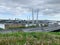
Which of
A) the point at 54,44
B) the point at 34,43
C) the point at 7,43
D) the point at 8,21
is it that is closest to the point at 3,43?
the point at 7,43

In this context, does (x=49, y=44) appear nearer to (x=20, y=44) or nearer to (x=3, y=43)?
(x=20, y=44)

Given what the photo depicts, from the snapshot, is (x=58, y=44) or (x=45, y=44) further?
(x=58, y=44)

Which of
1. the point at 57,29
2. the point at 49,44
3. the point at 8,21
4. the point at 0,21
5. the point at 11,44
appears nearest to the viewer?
the point at 11,44

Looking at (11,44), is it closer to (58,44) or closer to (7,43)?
(7,43)

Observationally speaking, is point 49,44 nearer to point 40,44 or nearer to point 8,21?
point 40,44

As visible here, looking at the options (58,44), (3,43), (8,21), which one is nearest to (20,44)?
(3,43)

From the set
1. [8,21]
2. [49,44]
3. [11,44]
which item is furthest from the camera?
[8,21]

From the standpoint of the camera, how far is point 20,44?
29.9 feet

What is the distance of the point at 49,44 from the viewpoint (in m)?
9.72

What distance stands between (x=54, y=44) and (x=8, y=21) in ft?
239

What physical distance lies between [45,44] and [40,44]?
356 millimetres

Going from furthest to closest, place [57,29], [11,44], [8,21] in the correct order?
[8,21] < [57,29] < [11,44]

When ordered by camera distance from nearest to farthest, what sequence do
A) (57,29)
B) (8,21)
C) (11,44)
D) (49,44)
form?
(11,44)
(49,44)
(57,29)
(8,21)

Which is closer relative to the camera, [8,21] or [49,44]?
[49,44]
